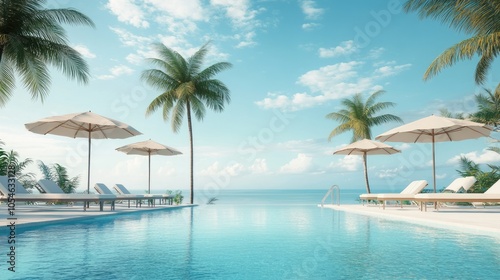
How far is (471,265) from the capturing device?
5086 millimetres

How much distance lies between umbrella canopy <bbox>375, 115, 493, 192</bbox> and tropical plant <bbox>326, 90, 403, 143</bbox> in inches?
A: 308

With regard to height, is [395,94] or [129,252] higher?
[395,94]

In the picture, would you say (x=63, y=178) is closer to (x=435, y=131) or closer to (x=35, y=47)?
(x=35, y=47)

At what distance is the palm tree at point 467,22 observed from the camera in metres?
12.9

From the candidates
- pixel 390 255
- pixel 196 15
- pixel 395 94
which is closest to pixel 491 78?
pixel 395 94

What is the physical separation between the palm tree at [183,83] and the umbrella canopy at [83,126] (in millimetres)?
5365

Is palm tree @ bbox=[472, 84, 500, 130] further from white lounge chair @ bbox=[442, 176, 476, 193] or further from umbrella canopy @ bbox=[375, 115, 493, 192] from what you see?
umbrella canopy @ bbox=[375, 115, 493, 192]

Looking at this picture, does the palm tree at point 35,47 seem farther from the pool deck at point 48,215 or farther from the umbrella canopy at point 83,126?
the pool deck at point 48,215

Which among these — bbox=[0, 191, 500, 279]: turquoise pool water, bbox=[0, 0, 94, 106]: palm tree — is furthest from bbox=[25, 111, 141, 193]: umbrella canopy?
bbox=[0, 191, 500, 279]: turquoise pool water

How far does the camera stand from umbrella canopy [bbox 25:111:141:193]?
43.7 ft

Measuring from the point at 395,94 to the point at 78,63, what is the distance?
18.1 m

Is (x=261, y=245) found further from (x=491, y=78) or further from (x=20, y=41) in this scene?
(x=491, y=78)

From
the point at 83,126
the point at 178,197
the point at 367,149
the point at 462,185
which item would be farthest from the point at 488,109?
the point at 83,126

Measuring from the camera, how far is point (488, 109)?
23203 millimetres
